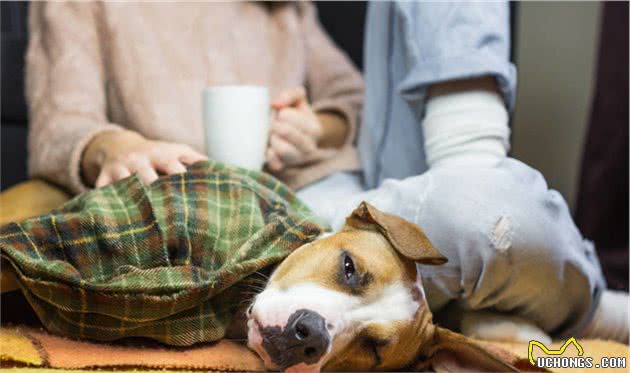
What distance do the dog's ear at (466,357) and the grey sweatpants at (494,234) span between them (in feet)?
0.26

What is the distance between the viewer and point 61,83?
3.22 ft

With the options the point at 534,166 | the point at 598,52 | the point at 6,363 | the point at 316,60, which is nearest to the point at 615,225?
the point at 598,52

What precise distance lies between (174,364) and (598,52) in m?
0.64

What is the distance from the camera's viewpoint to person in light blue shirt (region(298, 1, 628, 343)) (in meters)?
0.68

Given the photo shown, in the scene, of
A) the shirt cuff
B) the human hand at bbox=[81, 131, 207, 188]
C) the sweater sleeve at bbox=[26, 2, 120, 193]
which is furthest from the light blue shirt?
the sweater sleeve at bbox=[26, 2, 120, 193]

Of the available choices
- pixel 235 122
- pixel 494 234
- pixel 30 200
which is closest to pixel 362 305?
pixel 494 234

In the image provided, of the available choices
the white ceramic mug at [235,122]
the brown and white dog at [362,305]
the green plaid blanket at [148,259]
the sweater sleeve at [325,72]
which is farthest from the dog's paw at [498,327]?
the sweater sleeve at [325,72]

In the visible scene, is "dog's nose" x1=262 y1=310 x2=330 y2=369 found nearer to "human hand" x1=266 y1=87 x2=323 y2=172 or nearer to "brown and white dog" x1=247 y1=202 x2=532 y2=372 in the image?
"brown and white dog" x1=247 y1=202 x2=532 y2=372

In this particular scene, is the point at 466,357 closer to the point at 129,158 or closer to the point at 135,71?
the point at 129,158

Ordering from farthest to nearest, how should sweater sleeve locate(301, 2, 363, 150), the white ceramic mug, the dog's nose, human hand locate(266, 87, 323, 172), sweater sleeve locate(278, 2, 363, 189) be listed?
1. sweater sleeve locate(301, 2, 363, 150)
2. sweater sleeve locate(278, 2, 363, 189)
3. human hand locate(266, 87, 323, 172)
4. the white ceramic mug
5. the dog's nose

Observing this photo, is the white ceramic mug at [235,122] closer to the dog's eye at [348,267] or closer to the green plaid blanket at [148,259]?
the green plaid blanket at [148,259]

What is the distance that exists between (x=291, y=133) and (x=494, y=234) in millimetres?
358

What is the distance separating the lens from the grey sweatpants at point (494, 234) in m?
0.67

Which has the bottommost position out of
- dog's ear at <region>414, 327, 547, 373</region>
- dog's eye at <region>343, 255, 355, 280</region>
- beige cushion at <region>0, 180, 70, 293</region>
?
dog's ear at <region>414, 327, 547, 373</region>
